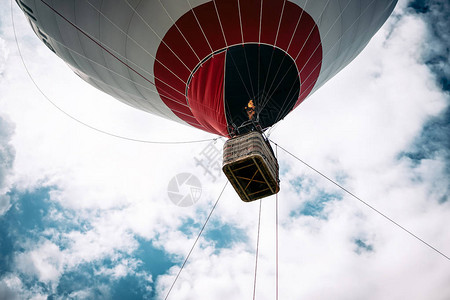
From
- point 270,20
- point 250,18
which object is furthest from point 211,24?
point 270,20

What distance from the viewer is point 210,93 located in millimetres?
4824

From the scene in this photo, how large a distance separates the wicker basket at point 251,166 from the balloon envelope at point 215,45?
0.75 metres

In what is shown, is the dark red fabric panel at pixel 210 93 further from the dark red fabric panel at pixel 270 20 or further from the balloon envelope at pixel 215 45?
the dark red fabric panel at pixel 270 20

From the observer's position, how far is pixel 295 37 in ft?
14.6

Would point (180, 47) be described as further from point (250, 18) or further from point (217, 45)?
point (250, 18)

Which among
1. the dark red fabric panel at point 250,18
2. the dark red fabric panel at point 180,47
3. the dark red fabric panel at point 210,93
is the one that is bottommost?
the dark red fabric panel at point 210,93

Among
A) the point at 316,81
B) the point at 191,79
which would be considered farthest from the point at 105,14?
the point at 316,81

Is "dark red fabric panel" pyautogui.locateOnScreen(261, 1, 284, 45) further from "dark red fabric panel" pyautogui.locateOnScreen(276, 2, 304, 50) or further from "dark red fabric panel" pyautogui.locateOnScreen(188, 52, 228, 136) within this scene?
"dark red fabric panel" pyautogui.locateOnScreen(188, 52, 228, 136)

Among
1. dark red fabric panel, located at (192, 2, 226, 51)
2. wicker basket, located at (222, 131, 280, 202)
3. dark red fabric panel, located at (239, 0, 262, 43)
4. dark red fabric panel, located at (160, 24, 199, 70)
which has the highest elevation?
dark red fabric panel, located at (239, 0, 262, 43)

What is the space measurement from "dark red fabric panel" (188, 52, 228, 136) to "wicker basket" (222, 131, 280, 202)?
1108 millimetres

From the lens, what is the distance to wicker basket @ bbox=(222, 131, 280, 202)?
3715 mm

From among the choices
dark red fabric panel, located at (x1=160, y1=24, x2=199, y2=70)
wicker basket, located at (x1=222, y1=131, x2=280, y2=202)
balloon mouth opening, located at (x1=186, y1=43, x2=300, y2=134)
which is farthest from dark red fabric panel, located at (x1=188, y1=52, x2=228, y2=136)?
wicker basket, located at (x1=222, y1=131, x2=280, y2=202)

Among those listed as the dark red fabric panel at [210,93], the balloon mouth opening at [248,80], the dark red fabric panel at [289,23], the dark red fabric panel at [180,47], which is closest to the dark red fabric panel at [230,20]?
the balloon mouth opening at [248,80]

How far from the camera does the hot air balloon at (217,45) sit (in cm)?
419
